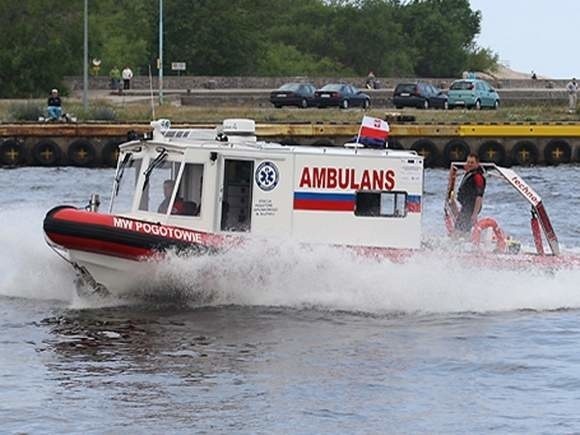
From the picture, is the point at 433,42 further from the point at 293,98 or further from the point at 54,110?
the point at 54,110

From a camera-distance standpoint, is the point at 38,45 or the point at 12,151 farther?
the point at 38,45

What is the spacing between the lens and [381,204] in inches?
785

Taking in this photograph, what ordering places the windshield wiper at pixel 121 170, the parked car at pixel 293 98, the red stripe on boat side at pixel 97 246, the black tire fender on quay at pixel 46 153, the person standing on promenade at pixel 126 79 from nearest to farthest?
the red stripe on boat side at pixel 97 246, the windshield wiper at pixel 121 170, the black tire fender on quay at pixel 46 153, the parked car at pixel 293 98, the person standing on promenade at pixel 126 79

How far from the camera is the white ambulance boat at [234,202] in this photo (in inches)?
747

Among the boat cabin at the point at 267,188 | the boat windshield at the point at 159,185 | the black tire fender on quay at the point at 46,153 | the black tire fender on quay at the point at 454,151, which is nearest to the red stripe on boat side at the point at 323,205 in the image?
the boat cabin at the point at 267,188

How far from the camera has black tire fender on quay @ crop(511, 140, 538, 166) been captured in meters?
47.6

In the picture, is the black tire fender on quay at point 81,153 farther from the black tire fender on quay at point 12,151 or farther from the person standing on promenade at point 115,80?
the person standing on promenade at point 115,80

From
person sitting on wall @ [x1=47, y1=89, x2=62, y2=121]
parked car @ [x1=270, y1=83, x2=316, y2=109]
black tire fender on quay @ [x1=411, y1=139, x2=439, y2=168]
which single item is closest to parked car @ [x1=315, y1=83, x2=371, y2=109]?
parked car @ [x1=270, y1=83, x2=316, y2=109]

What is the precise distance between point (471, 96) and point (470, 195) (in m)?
44.6

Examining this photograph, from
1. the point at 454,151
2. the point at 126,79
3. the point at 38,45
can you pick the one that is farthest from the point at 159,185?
the point at 38,45

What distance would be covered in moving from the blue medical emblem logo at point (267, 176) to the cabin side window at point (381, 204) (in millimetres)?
1047

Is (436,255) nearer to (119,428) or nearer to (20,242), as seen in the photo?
(20,242)

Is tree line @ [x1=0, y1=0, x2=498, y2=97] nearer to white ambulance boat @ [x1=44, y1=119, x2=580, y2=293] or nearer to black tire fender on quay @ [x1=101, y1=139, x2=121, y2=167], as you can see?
black tire fender on quay @ [x1=101, y1=139, x2=121, y2=167]

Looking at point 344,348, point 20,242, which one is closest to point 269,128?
point 20,242
